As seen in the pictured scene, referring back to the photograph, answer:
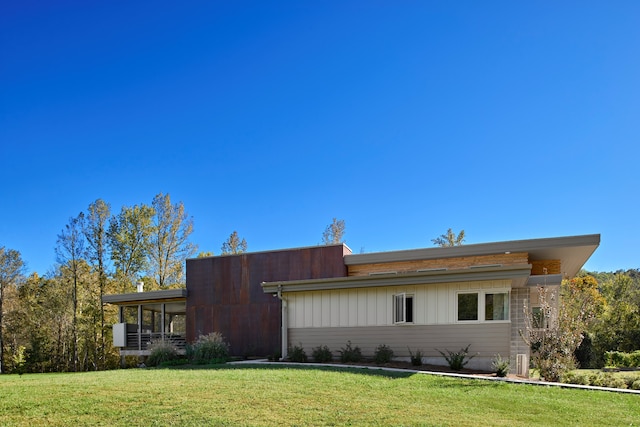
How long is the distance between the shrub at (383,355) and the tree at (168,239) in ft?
80.5

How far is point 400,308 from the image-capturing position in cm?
1512

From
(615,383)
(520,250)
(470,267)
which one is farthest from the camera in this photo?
(470,267)

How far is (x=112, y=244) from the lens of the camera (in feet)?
115

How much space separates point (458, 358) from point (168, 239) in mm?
27379

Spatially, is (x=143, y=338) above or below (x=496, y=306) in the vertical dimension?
below

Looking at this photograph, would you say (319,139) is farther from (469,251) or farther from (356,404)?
(356,404)

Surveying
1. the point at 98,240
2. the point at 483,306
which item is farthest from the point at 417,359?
the point at 98,240

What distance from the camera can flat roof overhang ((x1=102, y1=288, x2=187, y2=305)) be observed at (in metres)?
21.7

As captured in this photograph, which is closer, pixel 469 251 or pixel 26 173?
pixel 469 251

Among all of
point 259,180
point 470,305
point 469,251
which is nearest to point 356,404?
point 470,305

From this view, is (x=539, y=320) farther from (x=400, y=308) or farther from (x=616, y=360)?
(x=616, y=360)

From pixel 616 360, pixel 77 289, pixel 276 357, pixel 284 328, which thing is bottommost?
pixel 616 360

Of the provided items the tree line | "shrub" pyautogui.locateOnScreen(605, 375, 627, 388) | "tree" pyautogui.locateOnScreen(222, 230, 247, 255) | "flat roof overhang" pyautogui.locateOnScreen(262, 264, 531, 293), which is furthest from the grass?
"tree" pyautogui.locateOnScreen(222, 230, 247, 255)

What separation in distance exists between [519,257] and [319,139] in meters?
13.3
